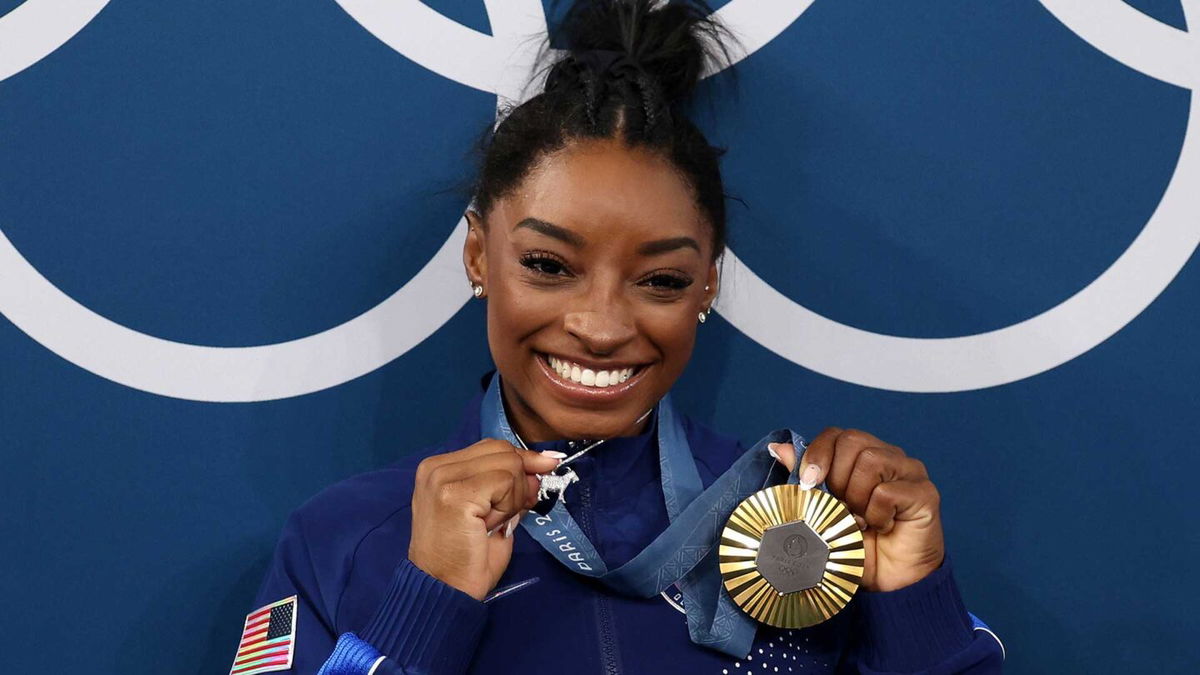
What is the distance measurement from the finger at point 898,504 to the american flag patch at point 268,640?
2.49 ft

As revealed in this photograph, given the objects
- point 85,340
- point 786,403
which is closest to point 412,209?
point 85,340

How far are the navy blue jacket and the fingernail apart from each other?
6.7 inches

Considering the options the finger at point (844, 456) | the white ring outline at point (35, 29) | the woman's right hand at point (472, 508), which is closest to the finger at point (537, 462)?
the woman's right hand at point (472, 508)

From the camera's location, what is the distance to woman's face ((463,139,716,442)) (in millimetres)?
1779

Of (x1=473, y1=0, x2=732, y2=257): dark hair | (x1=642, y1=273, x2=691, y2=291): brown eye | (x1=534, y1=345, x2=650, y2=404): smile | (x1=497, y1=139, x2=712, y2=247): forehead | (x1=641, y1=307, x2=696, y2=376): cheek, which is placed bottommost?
(x1=534, y1=345, x2=650, y2=404): smile

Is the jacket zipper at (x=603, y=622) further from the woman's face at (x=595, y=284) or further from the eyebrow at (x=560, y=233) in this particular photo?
the eyebrow at (x=560, y=233)

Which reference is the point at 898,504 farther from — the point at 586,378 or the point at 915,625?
the point at 586,378

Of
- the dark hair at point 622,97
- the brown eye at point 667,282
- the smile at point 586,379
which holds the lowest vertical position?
the smile at point 586,379

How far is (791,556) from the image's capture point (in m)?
1.72

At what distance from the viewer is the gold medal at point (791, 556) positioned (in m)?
1.71

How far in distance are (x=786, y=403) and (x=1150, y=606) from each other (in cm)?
69

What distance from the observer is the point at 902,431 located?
2.28 m

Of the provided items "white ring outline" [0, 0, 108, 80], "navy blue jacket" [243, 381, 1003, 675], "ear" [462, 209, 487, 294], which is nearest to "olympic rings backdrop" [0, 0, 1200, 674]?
"white ring outline" [0, 0, 108, 80]

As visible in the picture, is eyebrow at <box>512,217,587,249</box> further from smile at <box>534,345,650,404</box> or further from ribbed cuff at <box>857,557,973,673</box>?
ribbed cuff at <box>857,557,973,673</box>
